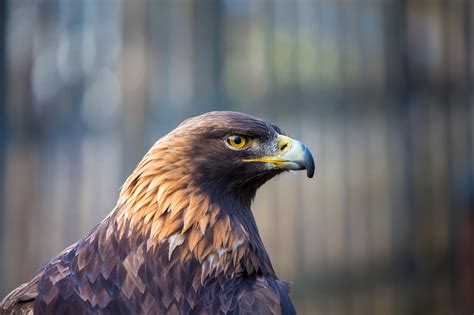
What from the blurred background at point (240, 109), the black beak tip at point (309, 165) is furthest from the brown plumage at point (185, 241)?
the blurred background at point (240, 109)

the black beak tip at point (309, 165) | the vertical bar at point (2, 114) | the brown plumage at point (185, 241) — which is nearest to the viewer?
the brown plumage at point (185, 241)

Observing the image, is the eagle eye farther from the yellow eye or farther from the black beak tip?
the black beak tip

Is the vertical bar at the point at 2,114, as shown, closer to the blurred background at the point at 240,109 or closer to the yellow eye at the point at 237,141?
the blurred background at the point at 240,109

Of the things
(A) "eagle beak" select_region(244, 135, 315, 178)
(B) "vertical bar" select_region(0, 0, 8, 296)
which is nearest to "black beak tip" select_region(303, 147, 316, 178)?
(A) "eagle beak" select_region(244, 135, 315, 178)

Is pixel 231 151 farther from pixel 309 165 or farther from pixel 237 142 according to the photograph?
pixel 309 165

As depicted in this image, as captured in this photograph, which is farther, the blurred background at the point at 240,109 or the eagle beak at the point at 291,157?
the blurred background at the point at 240,109

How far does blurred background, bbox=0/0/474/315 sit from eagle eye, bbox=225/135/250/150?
2.67 m

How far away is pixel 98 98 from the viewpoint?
5.42 m

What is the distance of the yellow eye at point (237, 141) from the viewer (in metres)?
2.71

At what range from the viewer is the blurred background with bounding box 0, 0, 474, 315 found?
5.38 metres

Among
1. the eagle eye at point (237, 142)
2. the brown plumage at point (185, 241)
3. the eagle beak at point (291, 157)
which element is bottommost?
the brown plumage at point (185, 241)

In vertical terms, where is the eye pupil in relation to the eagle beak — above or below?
above

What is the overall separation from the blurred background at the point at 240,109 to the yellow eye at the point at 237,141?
2666mm

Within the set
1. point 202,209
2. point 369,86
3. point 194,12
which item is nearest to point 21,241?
→ point 194,12
